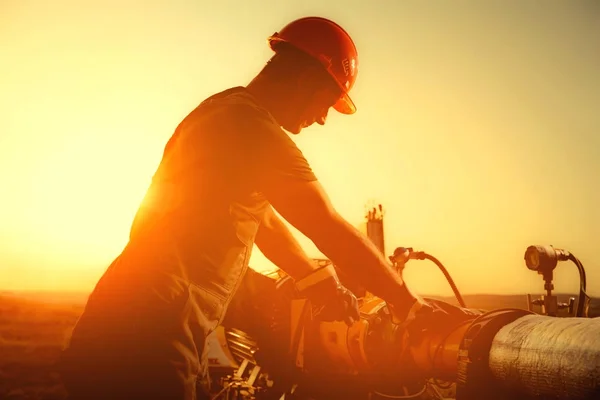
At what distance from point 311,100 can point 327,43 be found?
0.41 meters

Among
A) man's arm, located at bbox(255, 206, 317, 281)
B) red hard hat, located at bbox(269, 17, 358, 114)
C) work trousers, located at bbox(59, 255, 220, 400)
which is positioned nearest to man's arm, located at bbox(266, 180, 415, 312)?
work trousers, located at bbox(59, 255, 220, 400)

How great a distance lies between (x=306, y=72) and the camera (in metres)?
2.92

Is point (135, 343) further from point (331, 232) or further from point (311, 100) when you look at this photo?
point (311, 100)

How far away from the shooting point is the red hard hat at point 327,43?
2994 mm

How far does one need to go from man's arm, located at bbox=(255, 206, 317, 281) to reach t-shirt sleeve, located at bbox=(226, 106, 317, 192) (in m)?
1.03

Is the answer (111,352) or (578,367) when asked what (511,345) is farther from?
(111,352)

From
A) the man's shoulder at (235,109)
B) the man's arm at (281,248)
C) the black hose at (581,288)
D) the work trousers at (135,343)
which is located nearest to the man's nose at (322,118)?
the man's arm at (281,248)

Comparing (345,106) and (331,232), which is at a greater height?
(345,106)

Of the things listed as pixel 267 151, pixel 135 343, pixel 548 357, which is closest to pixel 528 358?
pixel 548 357

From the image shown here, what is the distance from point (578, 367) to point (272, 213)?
2.10 m

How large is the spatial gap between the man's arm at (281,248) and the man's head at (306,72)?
73 centimetres

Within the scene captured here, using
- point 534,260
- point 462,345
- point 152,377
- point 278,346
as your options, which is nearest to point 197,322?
point 152,377

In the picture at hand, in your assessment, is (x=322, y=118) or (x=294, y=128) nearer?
(x=294, y=128)

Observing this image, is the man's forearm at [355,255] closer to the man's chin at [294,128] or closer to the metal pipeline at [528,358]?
the metal pipeline at [528,358]
